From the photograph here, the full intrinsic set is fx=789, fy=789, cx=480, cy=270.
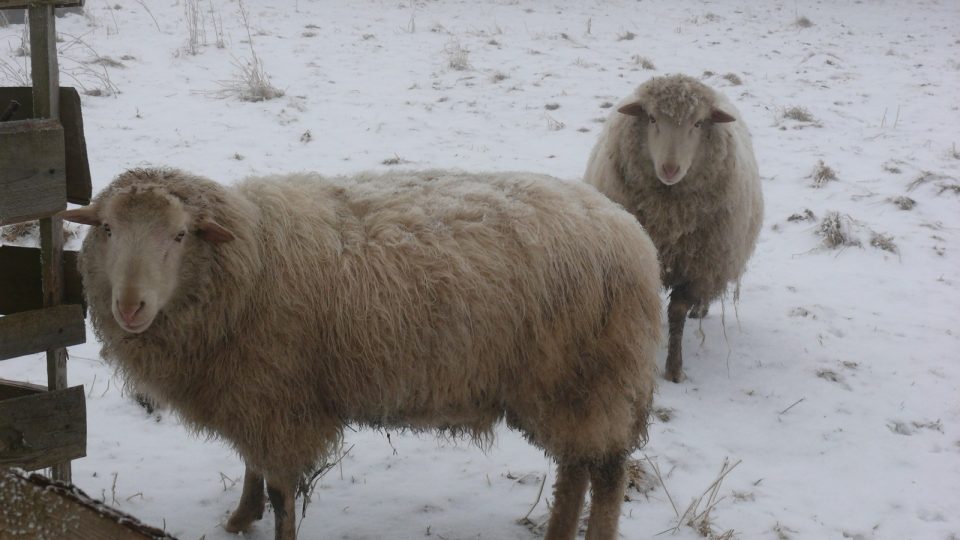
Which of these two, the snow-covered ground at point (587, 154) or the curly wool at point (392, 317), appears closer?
the curly wool at point (392, 317)

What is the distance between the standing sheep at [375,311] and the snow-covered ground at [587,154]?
26.4 inches

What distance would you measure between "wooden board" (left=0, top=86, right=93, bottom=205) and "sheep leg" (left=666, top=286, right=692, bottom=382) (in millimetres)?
3573

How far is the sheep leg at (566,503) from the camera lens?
3.37 metres

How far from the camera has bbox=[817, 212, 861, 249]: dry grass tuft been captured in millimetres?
6715

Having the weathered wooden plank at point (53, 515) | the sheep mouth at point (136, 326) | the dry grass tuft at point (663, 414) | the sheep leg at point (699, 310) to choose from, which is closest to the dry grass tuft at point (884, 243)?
the sheep leg at point (699, 310)

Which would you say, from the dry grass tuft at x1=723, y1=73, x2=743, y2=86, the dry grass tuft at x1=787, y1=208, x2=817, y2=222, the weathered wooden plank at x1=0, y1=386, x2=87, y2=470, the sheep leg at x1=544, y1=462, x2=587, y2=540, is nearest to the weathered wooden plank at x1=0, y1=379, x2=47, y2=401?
the weathered wooden plank at x1=0, y1=386, x2=87, y2=470

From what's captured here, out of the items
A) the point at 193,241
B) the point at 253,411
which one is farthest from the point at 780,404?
the point at 193,241

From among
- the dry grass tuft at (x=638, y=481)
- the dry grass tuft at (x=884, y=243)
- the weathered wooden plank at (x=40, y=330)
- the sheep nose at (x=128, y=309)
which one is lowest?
the dry grass tuft at (x=638, y=481)

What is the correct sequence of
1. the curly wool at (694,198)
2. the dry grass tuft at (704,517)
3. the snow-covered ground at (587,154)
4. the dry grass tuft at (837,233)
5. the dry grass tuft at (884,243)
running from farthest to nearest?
1. the dry grass tuft at (837,233)
2. the dry grass tuft at (884,243)
3. the curly wool at (694,198)
4. the snow-covered ground at (587,154)
5. the dry grass tuft at (704,517)

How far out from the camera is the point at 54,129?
9.04 feet

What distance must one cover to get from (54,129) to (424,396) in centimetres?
163

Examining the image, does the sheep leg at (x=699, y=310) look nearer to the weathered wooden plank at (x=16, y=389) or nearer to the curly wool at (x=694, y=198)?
the curly wool at (x=694, y=198)

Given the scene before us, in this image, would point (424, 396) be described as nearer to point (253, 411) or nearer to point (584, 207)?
point (253, 411)

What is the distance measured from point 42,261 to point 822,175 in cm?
716
